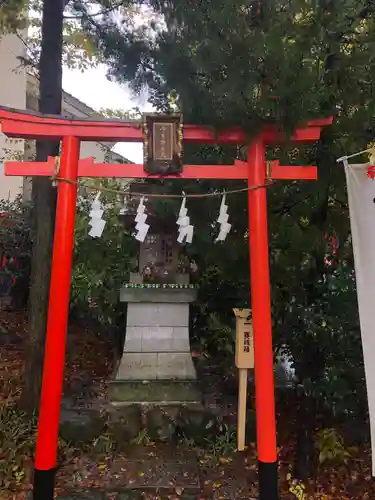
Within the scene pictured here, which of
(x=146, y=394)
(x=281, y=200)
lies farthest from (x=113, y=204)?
(x=281, y=200)

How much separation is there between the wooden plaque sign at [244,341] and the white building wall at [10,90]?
8522 mm

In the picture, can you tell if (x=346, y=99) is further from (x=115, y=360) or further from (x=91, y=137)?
(x=115, y=360)

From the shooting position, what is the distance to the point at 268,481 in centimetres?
380

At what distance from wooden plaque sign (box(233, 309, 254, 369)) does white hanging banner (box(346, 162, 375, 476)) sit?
4.94 ft

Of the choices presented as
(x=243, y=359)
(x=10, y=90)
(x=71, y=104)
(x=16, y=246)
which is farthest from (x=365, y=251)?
(x=71, y=104)

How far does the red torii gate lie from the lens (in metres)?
3.85

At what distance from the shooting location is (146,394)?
588 centimetres

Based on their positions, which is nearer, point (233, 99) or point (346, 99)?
point (233, 99)

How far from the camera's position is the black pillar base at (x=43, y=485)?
3775mm

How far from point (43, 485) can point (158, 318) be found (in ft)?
10.6

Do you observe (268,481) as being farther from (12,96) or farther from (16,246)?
(12,96)

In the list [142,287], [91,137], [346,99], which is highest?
[346,99]

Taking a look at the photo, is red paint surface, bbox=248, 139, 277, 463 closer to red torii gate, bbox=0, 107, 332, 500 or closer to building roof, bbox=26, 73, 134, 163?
red torii gate, bbox=0, 107, 332, 500

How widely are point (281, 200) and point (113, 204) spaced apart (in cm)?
445
